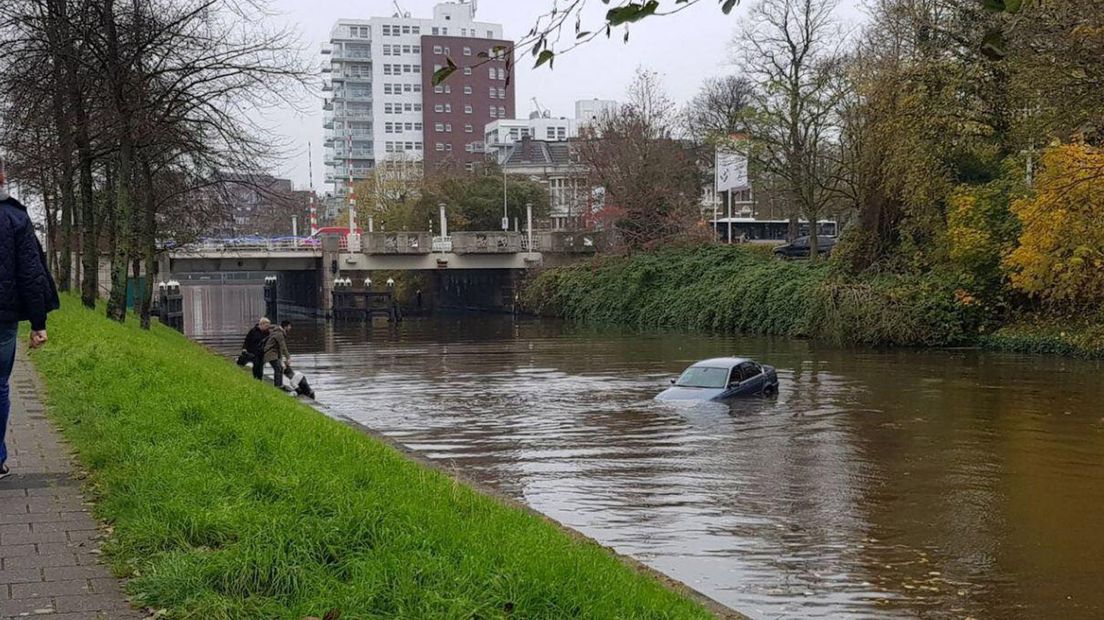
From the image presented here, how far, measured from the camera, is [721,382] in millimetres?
24812

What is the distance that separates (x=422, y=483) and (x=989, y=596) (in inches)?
214

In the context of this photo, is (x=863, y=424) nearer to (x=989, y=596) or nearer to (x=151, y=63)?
(x=989, y=596)

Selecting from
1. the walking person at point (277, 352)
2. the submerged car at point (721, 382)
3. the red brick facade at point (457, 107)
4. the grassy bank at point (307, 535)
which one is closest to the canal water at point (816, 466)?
the submerged car at point (721, 382)

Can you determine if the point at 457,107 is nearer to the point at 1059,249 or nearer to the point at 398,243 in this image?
the point at 398,243

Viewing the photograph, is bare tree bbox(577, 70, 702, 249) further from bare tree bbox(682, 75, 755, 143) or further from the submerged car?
the submerged car

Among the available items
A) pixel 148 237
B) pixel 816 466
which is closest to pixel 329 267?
pixel 148 237

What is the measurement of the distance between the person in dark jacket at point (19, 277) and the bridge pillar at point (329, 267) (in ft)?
212

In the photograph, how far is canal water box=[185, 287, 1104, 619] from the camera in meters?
11.0

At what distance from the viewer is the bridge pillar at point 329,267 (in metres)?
71.3

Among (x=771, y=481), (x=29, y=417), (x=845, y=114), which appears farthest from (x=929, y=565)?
(x=845, y=114)

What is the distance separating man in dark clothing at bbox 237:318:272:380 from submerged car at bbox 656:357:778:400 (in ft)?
29.7

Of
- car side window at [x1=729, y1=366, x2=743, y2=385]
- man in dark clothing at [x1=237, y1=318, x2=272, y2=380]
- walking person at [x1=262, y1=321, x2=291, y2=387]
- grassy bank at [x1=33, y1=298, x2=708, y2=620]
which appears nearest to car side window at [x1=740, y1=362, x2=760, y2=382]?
car side window at [x1=729, y1=366, x2=743, y2=385]

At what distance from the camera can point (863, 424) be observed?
73.7ft

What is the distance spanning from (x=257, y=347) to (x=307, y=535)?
68.3 feet
